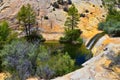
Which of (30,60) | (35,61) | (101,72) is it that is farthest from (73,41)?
(101,72)

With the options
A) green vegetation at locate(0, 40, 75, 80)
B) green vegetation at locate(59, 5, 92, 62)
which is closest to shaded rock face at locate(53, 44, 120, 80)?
green vegetation at locate(0, 40, 75, 80)

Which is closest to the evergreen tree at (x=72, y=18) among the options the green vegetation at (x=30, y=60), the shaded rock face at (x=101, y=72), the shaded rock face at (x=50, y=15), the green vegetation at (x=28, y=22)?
the shaded rock face at (x=50, y=15)

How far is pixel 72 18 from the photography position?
9994 centimetres

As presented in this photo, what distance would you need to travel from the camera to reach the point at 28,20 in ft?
323

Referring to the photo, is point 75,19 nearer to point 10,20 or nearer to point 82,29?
point 82,29

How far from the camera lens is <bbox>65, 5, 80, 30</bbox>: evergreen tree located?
9908cm

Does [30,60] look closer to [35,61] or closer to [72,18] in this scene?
[35,61]

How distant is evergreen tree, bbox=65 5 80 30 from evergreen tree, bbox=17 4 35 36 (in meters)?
11.4

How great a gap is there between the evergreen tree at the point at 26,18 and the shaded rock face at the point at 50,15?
609 cm

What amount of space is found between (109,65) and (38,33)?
231 feet

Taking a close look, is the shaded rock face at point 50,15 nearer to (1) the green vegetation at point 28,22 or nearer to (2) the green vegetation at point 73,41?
(1) the green vegetation at point 28,22

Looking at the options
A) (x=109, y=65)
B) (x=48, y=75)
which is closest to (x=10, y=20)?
(x=48, y=75)

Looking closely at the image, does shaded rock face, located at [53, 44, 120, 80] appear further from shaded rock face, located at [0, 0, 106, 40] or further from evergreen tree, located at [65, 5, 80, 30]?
shaded rock face, located at [0, 0, 106, 40]

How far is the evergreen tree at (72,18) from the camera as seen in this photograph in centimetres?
9908
